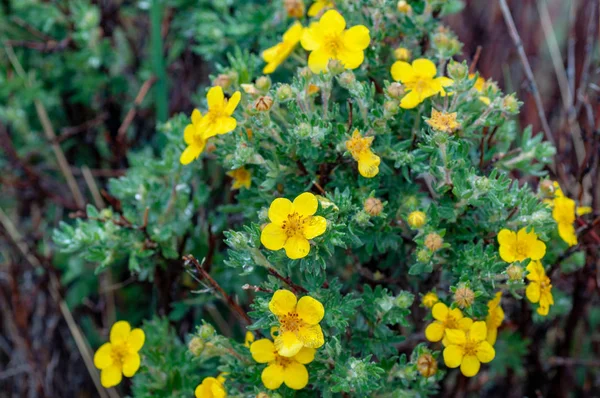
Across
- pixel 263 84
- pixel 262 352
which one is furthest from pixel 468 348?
pixel 263 84

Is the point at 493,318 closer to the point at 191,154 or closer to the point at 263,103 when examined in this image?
the point at 263,103

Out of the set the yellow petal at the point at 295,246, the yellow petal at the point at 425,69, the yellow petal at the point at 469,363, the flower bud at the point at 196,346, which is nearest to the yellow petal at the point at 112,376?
the flower bud at the point at 196,346

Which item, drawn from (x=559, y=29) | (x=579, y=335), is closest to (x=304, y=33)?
(x=579, y=335)

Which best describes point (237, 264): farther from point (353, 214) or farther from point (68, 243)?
point (68, 243)

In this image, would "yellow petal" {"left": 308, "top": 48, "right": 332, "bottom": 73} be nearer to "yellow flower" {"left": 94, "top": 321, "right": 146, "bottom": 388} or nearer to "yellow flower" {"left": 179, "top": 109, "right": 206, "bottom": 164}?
"yellow flower" {"left": 179, "top": 109, "right": 206, "bottom": 164}

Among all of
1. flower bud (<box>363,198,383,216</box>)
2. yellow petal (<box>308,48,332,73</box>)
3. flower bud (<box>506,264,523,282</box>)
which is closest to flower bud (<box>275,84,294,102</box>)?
yellow petal (<box>308,48,332,73</box>)

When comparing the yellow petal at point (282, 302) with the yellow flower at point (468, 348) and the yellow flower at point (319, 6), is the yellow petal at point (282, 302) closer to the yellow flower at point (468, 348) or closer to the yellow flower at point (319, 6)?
the yellow flower at point (468, 348)
